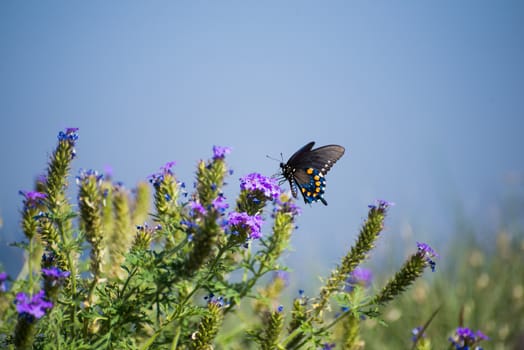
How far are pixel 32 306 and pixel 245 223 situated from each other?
43.7 inches

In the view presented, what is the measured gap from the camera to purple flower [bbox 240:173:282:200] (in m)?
3.04

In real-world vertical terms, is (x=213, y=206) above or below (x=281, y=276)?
below

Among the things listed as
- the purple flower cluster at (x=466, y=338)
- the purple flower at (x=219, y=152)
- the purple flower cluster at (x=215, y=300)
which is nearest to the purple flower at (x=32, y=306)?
the purple flower cluster at (x=215, y=300)

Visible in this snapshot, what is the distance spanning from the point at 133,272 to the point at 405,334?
668cm

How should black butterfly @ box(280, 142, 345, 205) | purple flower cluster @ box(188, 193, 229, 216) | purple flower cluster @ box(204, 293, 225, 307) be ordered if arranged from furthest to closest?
black butterfly @ box(280, 142, 345, 205) < purple flower cluster @ box(204, 293, 225, 307) < purple flower cluster @ box(188, 193, 229, 216)

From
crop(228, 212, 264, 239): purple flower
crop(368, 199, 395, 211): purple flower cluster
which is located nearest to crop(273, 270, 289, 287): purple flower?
crop(368, 199, 395, 211): purple flower cluster

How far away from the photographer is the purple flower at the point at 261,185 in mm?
3039

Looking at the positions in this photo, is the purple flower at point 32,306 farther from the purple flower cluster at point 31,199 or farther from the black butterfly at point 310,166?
the black butterfly at point 310,166

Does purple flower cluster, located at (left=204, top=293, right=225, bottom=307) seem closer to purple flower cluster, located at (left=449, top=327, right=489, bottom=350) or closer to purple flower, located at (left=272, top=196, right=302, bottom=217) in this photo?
purple flower, located at (left=272, top=196, right=302, bottom=217)

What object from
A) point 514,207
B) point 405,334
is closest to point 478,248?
point 514,207

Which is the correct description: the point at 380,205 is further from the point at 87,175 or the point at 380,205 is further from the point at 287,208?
the point at 87,175

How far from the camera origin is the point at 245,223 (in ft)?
9.03

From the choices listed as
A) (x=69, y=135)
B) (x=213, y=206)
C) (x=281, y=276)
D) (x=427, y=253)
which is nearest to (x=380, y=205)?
(x=427, y=253)

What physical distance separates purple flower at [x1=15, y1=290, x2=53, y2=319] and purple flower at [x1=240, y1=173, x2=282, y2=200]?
50.5 inches
